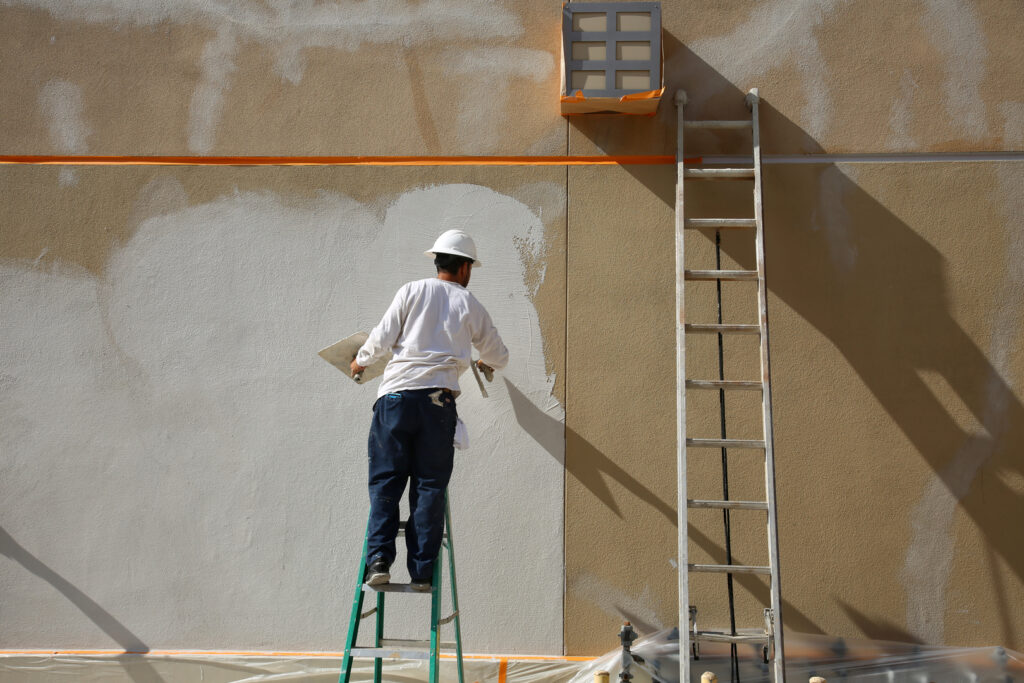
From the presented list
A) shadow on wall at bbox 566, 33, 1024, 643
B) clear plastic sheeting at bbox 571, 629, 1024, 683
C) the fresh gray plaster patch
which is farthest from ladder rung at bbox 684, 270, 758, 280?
clear plastic sheeting at bbox 571, 629, 1024, 683

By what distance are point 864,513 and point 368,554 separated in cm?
234

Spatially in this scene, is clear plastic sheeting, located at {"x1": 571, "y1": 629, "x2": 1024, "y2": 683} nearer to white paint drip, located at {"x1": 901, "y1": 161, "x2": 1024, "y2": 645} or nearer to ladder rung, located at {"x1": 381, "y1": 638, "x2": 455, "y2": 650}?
white paint drip, located at {"x1": 901, "y1": 161, "x2": 1024, "y2": 645}

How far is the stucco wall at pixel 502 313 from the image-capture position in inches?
160

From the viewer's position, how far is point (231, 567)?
4.16 m

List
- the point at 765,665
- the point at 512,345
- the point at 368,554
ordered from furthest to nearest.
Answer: the point at 512,345, the point at 765,665, the point at 368,554

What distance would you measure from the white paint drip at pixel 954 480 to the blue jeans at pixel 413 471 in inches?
89.8

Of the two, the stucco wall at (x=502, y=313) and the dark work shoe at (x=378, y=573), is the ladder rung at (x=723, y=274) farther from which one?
the dark work shoe at (x=378, y=573)

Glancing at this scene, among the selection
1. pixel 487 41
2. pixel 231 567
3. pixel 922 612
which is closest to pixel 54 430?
pixel 231 567

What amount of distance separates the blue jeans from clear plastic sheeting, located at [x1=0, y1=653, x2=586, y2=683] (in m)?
1.01

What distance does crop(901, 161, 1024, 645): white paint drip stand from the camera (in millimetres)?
3994

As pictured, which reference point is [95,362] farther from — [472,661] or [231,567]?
[472,661]

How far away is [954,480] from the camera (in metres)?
4.06

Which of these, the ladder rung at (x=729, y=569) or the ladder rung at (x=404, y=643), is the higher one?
the ladder rung at (x=729, y=569)

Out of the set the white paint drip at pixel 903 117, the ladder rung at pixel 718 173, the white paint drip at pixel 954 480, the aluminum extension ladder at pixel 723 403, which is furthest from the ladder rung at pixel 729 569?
the white paint drip at pixel 903 117
